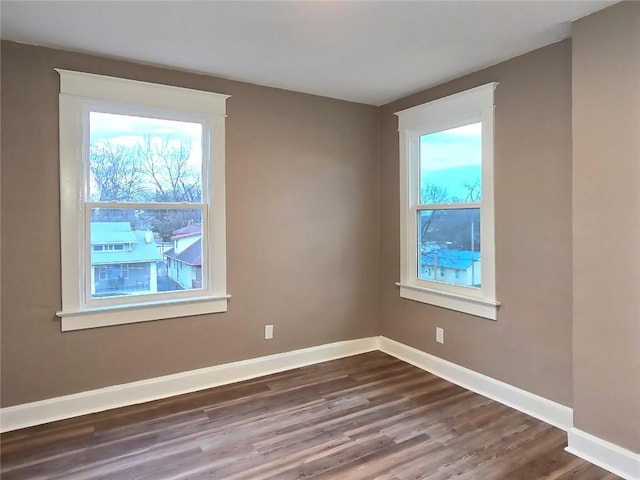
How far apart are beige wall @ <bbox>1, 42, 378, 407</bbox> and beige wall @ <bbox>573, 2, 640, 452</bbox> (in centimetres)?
204

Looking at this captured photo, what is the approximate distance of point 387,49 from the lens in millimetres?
2693

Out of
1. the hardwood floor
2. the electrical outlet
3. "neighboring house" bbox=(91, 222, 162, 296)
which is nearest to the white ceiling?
"neighboring house" bbox=(91, 222, 162, 296)

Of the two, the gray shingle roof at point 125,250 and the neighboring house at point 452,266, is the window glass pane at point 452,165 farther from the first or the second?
the gray shingle roof at point 125,250

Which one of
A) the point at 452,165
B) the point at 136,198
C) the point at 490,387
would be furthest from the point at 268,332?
the point at 452,165

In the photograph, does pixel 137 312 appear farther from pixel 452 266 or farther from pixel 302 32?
pixel 452 266

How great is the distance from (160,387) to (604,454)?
2.87 meters

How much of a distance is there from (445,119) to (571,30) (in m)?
1.12

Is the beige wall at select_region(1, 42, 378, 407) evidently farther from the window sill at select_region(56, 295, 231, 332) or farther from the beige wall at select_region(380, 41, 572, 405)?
the beige wall at select_region(380, 41, 572, 405)

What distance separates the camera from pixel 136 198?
118 inches

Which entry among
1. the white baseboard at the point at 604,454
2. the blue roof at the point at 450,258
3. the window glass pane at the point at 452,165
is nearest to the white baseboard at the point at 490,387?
the white baseboard at the point at 604,454

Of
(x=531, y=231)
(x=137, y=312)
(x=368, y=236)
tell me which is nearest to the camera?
(x=531, y=231)

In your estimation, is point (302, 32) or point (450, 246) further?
point (450, 246)

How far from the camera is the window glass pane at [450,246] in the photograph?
10.6 ft

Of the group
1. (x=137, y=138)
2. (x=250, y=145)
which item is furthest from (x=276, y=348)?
(x=137, y=138)
